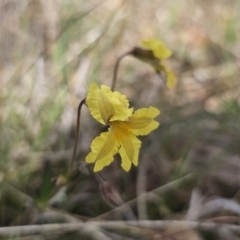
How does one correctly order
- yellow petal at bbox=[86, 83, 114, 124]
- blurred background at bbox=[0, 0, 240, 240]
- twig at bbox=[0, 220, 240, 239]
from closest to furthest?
1. yellow petal at bbox=[86, 83, 114, 124]
2. twig at bbox=[0, 220, 240, 239]
3. blurred background at bbox=[0, 0, 240, 240]

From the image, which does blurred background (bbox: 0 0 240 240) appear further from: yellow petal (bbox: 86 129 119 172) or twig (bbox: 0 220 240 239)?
yellow petal (bbox: 86 129 119 172)

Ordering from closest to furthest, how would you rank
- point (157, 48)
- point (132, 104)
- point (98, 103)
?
point (98, 103) → point (157, 48) → point (132, 104)

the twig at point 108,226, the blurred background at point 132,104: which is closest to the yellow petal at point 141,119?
the blurred background at point 132,104

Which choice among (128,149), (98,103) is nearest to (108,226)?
(128,149)

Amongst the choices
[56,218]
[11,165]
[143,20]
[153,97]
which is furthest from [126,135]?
[143,20]

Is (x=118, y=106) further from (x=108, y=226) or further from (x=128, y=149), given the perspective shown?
(x=108, y=226)

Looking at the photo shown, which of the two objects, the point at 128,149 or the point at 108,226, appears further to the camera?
the point at 108,226

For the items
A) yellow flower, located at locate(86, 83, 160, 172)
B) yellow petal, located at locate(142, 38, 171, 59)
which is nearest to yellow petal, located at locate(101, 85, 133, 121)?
yellow flower, located at locate(86, 83, 160, 172)

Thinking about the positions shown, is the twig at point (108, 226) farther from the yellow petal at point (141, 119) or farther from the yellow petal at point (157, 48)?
the yellow petal at point (157, 48)
